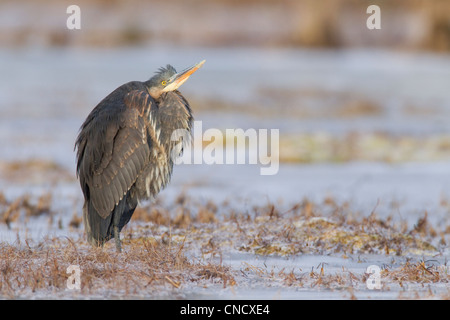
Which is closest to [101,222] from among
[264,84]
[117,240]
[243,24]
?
[117,240]

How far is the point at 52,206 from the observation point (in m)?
8.90

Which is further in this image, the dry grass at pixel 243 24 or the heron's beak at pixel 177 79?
the dry grass at pixel 243 24

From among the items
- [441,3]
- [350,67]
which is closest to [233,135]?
[350,67]

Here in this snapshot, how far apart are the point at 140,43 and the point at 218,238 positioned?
26807 mm

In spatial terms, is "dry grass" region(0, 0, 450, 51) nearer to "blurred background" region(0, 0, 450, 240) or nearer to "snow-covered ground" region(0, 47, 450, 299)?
"blurred background" region(0, 0, 450, 240)

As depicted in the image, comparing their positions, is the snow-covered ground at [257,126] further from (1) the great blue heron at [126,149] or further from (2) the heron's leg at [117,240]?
(1) the great blue heron at [126,149]

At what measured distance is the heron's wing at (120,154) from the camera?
6.51 m

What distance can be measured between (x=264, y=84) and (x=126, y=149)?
1722 centimetres

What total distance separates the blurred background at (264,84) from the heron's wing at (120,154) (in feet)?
6.88

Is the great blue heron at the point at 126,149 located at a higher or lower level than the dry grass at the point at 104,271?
higher

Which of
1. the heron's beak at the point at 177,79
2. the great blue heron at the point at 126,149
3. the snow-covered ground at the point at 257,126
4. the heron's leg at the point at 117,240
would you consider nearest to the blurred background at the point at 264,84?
the snow-covered ground at the point at 257,126

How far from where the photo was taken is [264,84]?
2350cm

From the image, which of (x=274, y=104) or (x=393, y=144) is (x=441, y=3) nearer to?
(x=274, y=104)

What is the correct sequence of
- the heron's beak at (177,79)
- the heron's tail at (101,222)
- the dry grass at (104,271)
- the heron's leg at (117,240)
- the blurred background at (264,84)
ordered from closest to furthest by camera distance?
the dry grass at (104,271), the heron's leg at (117,240), the heron's tail at (101,222), the heron's beak at (177,79), the blurred background at (264,84)
